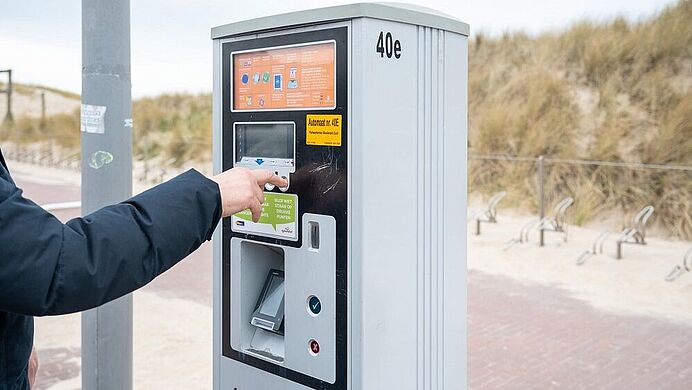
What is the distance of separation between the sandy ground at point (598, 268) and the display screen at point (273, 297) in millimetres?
5210

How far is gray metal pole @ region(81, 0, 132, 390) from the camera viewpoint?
3.49 m

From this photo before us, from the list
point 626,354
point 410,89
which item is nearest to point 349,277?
point 410,89

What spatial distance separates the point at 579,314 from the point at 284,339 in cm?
502

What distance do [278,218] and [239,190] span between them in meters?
0.74

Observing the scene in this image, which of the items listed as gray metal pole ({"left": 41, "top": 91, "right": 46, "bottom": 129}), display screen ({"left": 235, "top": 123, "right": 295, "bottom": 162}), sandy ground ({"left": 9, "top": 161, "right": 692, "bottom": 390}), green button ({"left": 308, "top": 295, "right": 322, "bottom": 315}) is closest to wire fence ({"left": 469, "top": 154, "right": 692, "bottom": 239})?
sandy ground ({"left": 9, "top": 161, "right": 692, "bottom": 390})

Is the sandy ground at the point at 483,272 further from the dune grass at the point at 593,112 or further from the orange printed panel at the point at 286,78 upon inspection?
the orange printed panel at the point at 286,78

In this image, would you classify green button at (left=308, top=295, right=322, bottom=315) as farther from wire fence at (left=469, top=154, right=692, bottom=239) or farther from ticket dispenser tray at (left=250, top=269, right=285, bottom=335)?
wire fence at (left=469, top=154, right=692, bottom=239)

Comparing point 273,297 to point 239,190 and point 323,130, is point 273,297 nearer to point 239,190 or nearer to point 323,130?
point 323,130

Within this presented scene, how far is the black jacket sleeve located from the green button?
0.88 m

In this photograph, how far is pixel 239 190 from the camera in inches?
77.2

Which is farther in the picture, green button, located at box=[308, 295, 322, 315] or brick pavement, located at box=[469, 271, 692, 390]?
brick pavement, located at box=[469, 271, 692, 390]

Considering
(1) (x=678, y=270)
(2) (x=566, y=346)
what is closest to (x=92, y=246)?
(2) (x=566, y=346)

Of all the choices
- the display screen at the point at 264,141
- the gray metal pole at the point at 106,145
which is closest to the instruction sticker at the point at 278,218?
the display screen at the point at 264,141

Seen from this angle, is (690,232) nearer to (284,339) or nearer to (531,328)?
(531,328)
